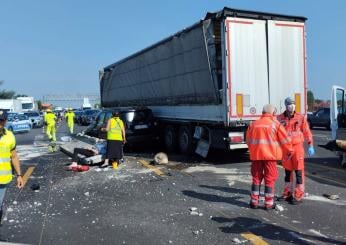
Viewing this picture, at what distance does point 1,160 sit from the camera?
5891mm

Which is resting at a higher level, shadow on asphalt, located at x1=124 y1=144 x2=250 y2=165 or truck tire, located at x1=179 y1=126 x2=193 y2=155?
truck tire, located at x1=179 y1=126 x2=193 y2=155

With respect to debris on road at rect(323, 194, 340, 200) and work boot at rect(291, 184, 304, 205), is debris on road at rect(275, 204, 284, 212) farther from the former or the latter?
A: debris on road at rect(323, 194, 340, 200)

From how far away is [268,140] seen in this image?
7.38 metres

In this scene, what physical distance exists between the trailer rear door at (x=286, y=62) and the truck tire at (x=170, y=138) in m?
4.11

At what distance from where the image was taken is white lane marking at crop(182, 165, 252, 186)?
1007cm

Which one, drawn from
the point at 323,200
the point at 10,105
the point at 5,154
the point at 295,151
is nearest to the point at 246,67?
the point at 295,151

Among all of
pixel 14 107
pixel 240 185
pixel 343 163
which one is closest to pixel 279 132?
pixel 240 185

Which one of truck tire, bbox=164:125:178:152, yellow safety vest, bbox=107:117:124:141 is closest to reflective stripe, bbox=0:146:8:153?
yellow safety vest, bbox=107:117:124:141

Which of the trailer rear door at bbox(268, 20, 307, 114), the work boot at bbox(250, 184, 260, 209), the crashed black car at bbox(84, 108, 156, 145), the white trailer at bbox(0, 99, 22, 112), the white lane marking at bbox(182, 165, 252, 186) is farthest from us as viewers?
the white trailer at bbox(0, 99, 22, 112)

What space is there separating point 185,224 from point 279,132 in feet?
6.61

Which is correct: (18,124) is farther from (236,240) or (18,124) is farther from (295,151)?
(236,240)

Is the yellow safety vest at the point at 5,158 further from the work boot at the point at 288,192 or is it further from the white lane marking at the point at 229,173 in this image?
the white lane marking at the point at 229,173

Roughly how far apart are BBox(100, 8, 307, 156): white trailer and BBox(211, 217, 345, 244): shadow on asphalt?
5317mm

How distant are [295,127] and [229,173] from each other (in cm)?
342
